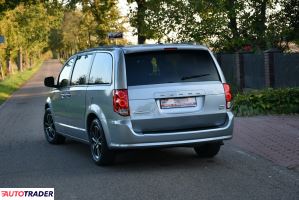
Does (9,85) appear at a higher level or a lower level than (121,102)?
lower

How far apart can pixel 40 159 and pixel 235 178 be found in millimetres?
3540

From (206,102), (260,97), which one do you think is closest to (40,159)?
(206,102)

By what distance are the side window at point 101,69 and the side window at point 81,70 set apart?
0.28 meters

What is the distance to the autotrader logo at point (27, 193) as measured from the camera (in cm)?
658

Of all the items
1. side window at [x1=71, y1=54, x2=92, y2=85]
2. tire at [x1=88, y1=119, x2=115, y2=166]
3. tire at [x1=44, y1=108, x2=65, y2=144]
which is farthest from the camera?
tire at [x1=44, y1=108, x2=65, y2=144]

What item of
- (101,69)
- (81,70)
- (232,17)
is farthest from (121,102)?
(232,17)

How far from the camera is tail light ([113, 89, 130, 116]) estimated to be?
7836 mm

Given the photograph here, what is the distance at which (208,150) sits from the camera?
9039mm

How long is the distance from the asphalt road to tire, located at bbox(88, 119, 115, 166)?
15 centimetres

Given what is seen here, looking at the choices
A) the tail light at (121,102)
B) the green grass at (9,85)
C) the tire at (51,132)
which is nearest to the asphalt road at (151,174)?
the tire at (51,132)

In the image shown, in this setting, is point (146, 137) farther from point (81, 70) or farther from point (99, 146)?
point (81, 70)

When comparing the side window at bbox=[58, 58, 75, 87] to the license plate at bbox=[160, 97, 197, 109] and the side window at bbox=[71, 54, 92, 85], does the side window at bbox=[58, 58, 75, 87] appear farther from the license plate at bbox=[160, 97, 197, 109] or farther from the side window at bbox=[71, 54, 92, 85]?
the license plate at bbox=[160, 97, 197, 109]

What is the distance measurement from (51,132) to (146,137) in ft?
13.5

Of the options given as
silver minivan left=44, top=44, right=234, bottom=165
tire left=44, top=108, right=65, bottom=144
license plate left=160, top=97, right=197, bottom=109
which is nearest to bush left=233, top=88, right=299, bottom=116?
tire left=44, top=108, right=65, bottom=144
